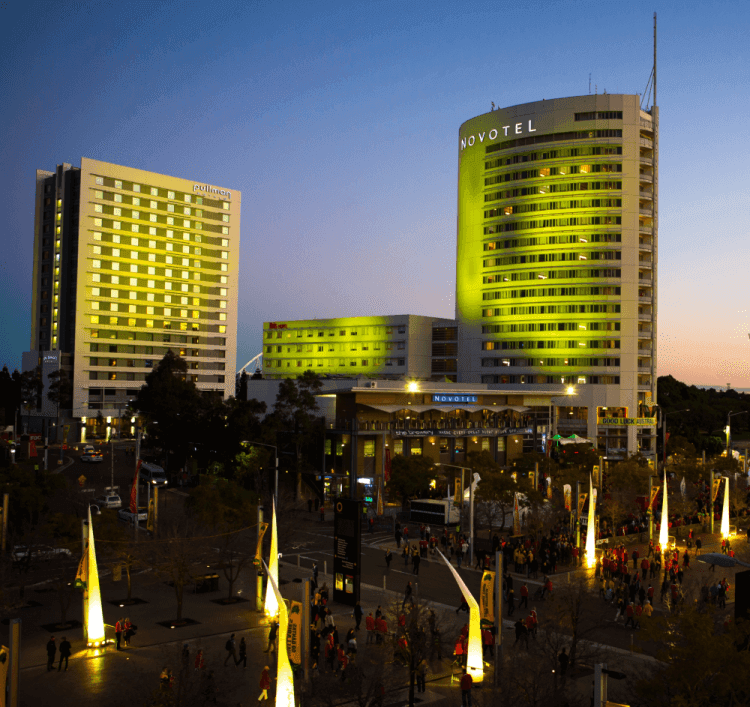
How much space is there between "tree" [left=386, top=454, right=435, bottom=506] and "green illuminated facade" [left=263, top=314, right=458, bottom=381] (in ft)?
221

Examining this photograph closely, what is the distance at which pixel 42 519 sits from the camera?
41000 mm

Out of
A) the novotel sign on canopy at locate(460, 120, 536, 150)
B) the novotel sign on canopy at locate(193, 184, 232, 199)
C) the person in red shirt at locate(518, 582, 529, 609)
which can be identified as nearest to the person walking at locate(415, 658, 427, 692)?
the person in red shirt at locate(518, 582, 529, 609)

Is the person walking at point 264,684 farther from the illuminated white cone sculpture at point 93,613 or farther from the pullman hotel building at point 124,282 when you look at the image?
the pullman hotel building at point 124,282

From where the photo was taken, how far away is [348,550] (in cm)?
3612

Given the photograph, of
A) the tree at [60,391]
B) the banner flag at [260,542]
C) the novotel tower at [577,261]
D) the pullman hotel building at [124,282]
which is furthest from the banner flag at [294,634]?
the tree at [60,391]

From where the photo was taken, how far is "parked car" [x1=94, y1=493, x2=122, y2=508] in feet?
216

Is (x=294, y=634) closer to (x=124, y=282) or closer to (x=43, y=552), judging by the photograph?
(x=43, y=552)

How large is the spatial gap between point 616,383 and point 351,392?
175 feet

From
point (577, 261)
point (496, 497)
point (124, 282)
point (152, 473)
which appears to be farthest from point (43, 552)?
point (124, 282)

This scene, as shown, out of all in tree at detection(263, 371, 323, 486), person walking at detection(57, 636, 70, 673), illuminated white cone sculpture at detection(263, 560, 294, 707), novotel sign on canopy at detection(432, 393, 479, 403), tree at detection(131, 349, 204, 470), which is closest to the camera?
illuminated white cone sculpture at detection(263, 560, 294, 707)

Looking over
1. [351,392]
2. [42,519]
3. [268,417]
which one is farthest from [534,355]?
[42,519]

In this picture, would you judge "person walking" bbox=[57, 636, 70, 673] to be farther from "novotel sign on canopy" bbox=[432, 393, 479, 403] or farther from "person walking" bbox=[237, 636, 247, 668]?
"novotel sign on canopy" bbox=[432, 393, 479, 403]

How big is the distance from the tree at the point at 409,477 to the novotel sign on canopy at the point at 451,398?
2314cm

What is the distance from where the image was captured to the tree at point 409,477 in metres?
64.6
